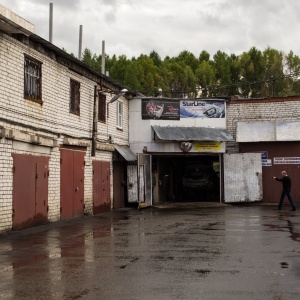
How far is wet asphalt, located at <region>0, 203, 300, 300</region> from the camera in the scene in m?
7.95

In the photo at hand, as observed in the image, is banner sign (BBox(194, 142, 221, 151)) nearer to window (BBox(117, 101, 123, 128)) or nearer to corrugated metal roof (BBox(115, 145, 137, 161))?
corrugated metal roof (BBox(115, 145, 137, 161))

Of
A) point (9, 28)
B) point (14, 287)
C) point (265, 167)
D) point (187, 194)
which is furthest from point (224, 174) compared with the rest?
point (14, 287)

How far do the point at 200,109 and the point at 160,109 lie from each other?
199 cm

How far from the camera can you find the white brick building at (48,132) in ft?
51.9

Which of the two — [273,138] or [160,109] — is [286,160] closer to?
[273,138]

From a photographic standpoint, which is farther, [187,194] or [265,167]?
[187,194]

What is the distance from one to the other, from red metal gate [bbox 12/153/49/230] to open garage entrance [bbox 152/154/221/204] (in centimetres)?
1137

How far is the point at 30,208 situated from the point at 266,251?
782cm

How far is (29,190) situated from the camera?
16.9 m

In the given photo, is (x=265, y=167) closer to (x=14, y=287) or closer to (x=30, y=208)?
(x=30, y=208)

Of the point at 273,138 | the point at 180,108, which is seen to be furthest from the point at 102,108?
the point at 273,138

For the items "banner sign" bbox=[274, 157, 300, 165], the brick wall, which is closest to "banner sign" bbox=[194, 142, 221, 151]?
"banner sign" bbox=[274, 157, 300, 165]

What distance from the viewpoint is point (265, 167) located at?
2848 centimetres

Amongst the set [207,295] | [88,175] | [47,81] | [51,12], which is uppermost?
[51,12]
